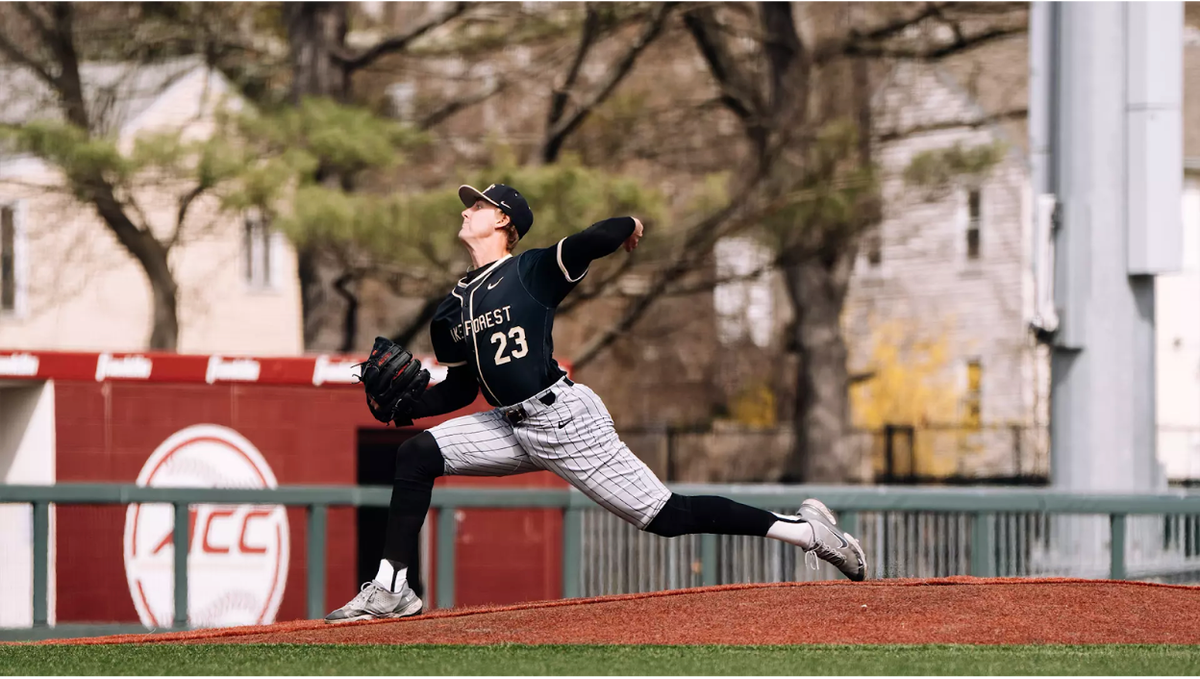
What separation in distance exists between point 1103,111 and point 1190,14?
13683 mm

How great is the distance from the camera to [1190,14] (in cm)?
2397

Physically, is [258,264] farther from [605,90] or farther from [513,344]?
[513,344]

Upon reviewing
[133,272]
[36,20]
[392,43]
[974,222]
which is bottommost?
[133,272]

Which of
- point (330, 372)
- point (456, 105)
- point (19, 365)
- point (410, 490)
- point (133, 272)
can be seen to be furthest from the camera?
point (133, 272)

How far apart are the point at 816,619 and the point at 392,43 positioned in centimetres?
1408

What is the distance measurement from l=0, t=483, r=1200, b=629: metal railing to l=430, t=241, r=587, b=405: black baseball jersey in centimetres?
438

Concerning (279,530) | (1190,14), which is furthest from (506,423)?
(1190,14)

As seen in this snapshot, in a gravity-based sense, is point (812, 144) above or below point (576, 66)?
below

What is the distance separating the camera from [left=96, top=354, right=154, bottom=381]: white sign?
40.3ft

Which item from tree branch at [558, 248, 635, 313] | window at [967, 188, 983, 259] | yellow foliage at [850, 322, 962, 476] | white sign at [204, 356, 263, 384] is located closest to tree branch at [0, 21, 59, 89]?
tree branch at [558, 248, 635, 313]

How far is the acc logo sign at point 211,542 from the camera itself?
1189cm

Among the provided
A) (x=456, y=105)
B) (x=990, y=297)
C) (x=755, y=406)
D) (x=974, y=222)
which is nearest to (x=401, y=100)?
(x=456, y=105)

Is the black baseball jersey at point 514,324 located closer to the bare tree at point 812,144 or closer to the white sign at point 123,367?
the white sign at point 123,367

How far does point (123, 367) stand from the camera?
486 inches
